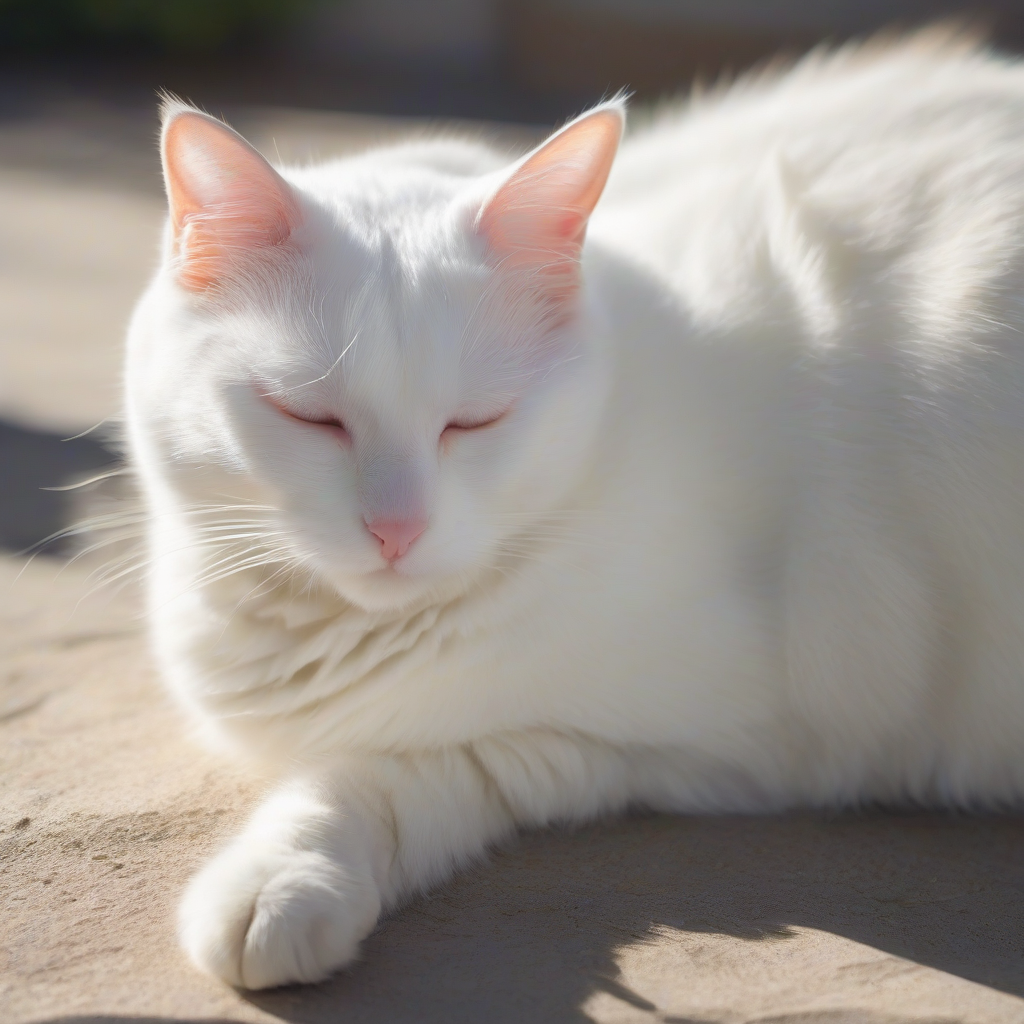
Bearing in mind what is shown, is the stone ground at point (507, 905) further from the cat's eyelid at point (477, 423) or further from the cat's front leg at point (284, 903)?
the cat's eyelid at point (477, 423)

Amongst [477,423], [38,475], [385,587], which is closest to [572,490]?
[477,423]

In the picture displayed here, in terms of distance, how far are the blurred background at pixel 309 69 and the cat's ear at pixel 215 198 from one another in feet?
10.5

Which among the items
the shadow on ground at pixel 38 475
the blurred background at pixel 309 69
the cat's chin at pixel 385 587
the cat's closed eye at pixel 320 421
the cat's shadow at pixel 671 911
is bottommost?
the cat's shadow at pixel 671 911

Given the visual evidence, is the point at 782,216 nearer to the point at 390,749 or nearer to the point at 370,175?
the point at 370,175

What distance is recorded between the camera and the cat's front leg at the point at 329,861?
1490 millimetres

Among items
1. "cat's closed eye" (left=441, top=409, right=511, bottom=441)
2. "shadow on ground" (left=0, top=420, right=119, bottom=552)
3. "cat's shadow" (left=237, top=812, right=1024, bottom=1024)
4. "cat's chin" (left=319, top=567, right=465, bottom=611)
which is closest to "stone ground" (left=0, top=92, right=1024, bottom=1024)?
"cat's shadow" (left=237, top=812, right=1024, bottom=1024)

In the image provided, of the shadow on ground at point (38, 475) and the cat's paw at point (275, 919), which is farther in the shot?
the shadow on ground at point (38, 475)

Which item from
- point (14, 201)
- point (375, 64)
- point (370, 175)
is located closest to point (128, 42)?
point (375, 64)

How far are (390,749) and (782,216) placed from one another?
1191 millimetres

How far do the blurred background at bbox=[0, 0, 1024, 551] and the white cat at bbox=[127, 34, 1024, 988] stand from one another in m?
3.29

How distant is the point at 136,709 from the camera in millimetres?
2291

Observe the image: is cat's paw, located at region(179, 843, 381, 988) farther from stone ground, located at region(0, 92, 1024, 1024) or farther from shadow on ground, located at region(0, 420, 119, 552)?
shadow on ground, located at region(0, 420, 119, 552)

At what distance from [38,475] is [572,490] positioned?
1870 mm

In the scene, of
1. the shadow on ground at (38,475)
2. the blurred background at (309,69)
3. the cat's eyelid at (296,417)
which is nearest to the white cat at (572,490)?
the cat's eyelid at (296,417)
